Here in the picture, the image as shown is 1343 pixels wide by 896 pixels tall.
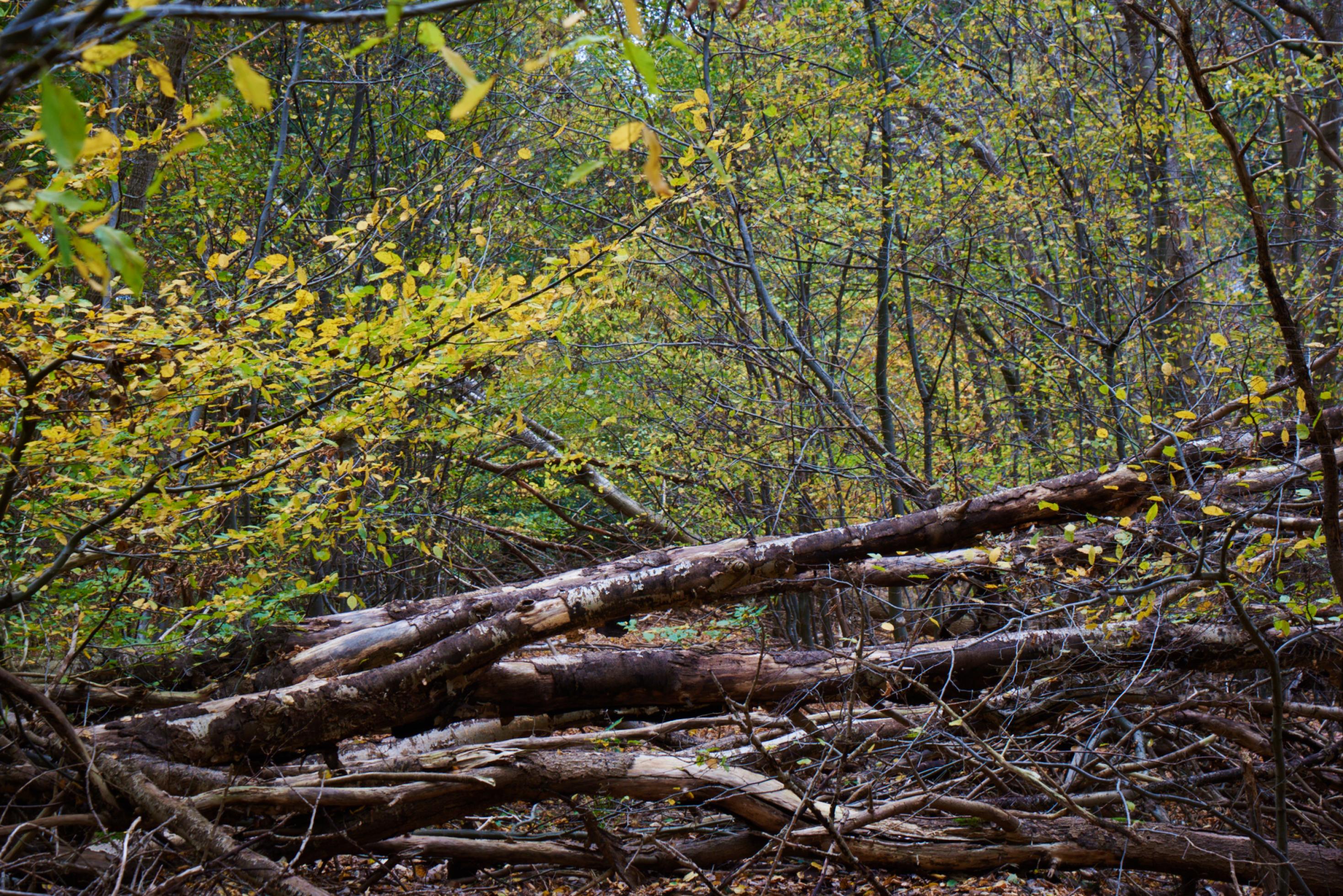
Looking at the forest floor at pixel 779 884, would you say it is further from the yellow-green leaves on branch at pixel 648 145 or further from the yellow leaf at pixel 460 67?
the yellow leaf at pixel 460 67

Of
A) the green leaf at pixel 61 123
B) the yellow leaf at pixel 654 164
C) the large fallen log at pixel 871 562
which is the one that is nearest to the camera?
the green leaf at pixel 61 123

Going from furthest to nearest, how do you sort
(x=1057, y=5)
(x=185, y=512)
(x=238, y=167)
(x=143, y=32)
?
1. (x=238, y=167)
2. (x=1057, y=5)
3. (x=185, y=512)
4. (x=143, y=32)

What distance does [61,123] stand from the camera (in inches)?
35.9

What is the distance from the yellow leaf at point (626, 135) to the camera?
1142 millimetres

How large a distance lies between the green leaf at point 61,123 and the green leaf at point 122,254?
0.26 feet

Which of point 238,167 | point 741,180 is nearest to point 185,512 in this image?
point 238,167

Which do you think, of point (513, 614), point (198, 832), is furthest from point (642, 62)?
point (513, 614)

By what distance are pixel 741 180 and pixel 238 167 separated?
4.10 m

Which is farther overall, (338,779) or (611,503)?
(611,503)

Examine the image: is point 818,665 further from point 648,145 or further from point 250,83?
point 250,83

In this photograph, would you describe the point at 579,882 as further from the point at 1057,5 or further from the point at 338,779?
the point at 1057,5

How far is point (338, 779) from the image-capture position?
3.45 metres

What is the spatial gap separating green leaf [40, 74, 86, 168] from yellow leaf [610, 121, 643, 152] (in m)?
0.59

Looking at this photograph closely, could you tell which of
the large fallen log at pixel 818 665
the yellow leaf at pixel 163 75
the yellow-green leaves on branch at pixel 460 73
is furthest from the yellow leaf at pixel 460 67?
the large fallen log at pixel 818 665
